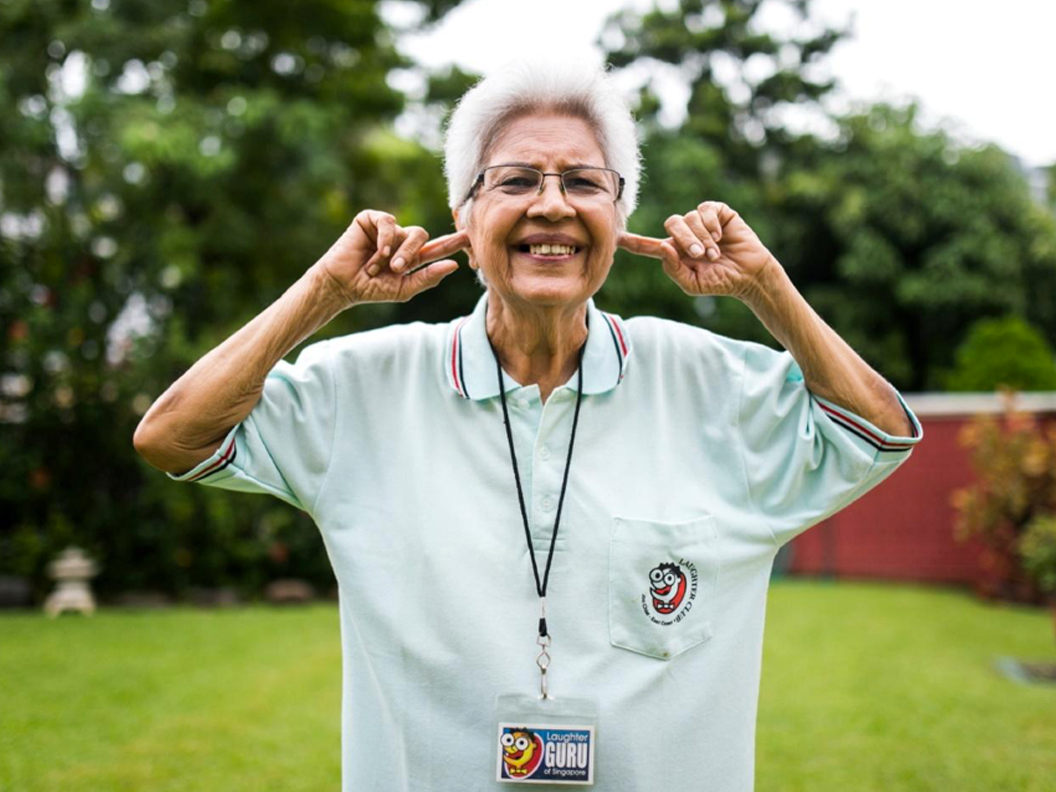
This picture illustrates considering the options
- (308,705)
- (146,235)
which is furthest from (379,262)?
(146,235)

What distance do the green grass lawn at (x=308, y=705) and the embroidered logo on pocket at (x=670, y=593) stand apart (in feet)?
7.26

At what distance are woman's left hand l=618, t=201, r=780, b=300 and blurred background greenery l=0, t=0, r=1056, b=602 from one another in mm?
5638

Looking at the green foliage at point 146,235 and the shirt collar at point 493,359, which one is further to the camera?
the green foliage at point 146,235

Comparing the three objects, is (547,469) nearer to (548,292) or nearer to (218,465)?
(548,292)

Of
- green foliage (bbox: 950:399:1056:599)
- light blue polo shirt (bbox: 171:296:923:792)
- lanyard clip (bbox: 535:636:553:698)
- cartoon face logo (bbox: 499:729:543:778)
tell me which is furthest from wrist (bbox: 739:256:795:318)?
green foliage (bbox: 950:399:1056:599)

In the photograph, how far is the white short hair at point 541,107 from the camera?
1520mm

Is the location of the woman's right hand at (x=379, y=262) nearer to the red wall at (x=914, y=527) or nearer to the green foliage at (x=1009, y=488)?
the green foliage at (x=1009, y=488)

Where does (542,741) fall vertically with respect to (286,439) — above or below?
below

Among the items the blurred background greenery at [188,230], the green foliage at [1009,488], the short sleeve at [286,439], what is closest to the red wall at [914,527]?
the green foliage at [1009,488]

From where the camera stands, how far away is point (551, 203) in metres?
1.47

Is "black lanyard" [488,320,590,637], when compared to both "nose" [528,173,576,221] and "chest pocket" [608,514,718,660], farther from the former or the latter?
"nose" [528,173,576,221]

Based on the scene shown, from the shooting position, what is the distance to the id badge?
143 cm

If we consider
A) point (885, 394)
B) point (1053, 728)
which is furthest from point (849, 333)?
point (885, 394)

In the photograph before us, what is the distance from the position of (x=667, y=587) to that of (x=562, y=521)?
0.18 metres
